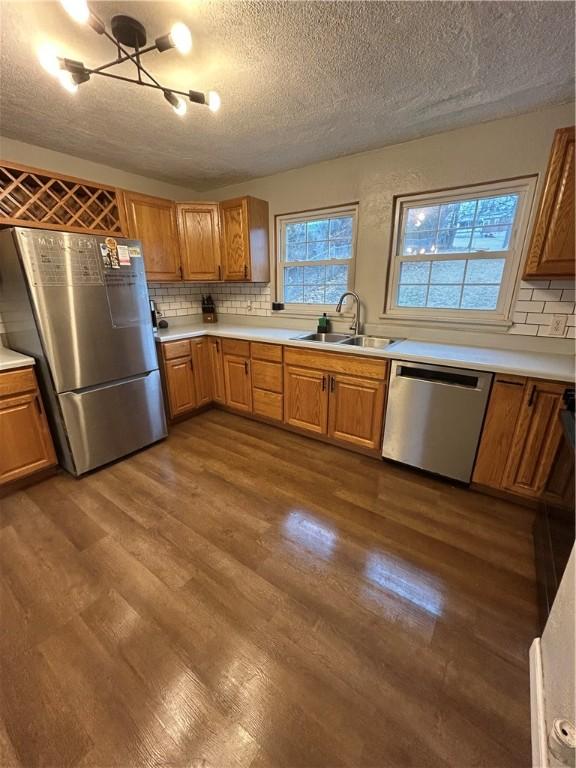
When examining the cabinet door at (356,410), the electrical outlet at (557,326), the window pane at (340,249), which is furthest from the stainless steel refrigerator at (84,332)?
the electrical outlet at (557,326)

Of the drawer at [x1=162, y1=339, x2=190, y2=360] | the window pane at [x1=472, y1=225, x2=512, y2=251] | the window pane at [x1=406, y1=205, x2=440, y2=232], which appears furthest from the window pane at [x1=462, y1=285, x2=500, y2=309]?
the drawer at [x1=162, y1=339, x2=190, y2=360]

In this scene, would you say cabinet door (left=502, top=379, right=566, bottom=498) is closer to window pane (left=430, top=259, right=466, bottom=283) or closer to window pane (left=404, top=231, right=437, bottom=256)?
window pane (left=430, top=259, right=466, bottom=283)

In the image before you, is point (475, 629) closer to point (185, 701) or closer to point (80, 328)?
point (185, 701)

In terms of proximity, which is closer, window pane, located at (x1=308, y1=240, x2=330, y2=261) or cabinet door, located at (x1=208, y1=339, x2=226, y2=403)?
window pane, located at (x1=308, y1=240, x2=330, y2=261)

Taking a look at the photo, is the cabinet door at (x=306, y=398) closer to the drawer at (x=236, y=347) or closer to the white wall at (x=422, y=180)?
the drawer at (x=236, y=347)

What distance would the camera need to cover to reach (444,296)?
243 cm

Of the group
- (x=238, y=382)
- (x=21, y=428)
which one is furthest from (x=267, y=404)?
(x=21, y=428)

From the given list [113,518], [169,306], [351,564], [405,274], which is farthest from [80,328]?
[405,274]

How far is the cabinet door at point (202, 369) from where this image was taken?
308cm

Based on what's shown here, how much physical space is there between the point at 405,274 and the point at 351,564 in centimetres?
219

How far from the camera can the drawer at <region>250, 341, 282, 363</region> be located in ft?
8.88

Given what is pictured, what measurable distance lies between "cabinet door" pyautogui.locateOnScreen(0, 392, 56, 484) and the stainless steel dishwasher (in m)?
2.44

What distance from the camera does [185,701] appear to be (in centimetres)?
105

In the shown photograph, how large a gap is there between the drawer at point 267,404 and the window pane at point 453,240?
5.84ft
